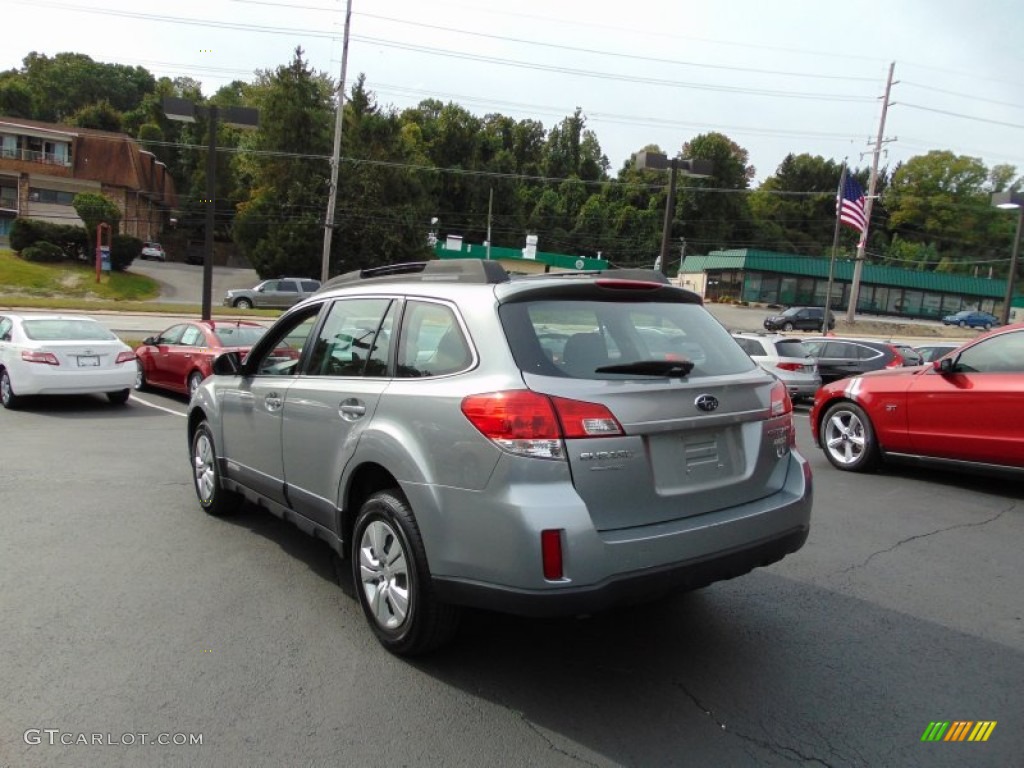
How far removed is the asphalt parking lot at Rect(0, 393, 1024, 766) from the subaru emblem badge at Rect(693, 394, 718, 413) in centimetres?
124

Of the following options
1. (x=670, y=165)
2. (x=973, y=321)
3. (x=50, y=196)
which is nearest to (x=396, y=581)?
(x=670, y=165)

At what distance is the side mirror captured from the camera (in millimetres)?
5254

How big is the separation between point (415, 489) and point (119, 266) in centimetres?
5089

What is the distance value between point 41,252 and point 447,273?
4998cm

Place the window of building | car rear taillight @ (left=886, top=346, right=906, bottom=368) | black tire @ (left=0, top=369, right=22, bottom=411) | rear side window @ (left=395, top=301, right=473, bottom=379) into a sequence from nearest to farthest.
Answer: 1. rear side window @ (left=395, top=301, right=473, bottom=379)
2. black tire @ (left=0, top=369, right=22, bottom=411)
3. car rear taillight @ (left=886, top=346, right=906, bottom=368)
4. the window of building

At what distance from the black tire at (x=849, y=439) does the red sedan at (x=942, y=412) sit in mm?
11

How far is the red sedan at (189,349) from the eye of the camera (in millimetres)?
11773

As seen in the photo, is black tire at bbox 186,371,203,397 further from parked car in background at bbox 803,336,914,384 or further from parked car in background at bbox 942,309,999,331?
parked car in background at bbox 942,309,999,331

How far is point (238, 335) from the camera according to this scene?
40.4 ft

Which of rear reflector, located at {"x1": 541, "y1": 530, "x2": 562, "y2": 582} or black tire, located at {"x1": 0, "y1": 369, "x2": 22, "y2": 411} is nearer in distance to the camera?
rear reflector, located at {"x1": 541, "y1": 530, "x2": 562, "y2": 582}

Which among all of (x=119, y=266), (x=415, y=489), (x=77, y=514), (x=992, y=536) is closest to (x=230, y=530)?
(x=77, y=514)

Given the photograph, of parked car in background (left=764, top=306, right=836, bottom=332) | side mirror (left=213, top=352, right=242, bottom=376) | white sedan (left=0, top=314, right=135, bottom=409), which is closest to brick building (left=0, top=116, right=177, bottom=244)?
parked car in background (left=764, top=306, right=836, bottom=332)

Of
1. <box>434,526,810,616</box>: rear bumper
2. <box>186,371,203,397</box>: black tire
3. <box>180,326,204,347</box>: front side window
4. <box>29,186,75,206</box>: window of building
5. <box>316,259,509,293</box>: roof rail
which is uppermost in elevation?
<box>29,186,75,206</box>: window of building

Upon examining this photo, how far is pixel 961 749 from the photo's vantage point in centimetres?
292
